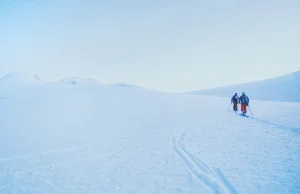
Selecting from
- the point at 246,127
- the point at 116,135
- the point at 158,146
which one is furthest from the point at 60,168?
the point at 246,127

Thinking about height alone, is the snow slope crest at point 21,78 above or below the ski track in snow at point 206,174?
above

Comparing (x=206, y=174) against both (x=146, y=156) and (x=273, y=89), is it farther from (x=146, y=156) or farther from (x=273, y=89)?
(x=273, y=89)

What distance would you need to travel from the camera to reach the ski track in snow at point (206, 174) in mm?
5984

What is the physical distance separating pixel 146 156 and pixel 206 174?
3.05 metres

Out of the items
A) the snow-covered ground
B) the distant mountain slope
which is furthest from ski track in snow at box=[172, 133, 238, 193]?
the distant mountain slope

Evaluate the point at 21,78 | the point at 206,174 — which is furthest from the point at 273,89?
the point at 206,174

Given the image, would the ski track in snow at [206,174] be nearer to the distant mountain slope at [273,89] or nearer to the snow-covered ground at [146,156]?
the snow-covered ground at [146,156]

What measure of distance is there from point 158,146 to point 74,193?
4.87 meters

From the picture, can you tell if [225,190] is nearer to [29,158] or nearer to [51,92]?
[29,158]

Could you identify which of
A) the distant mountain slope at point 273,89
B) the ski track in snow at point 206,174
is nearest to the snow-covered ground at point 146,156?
the ski track in snow at point 206,174

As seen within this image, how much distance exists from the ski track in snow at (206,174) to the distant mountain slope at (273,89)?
2188 inches

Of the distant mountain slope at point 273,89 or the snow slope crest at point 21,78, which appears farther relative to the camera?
the distant mountain slope at point 273,89

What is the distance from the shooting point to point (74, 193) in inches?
262

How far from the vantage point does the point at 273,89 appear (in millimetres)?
68812
